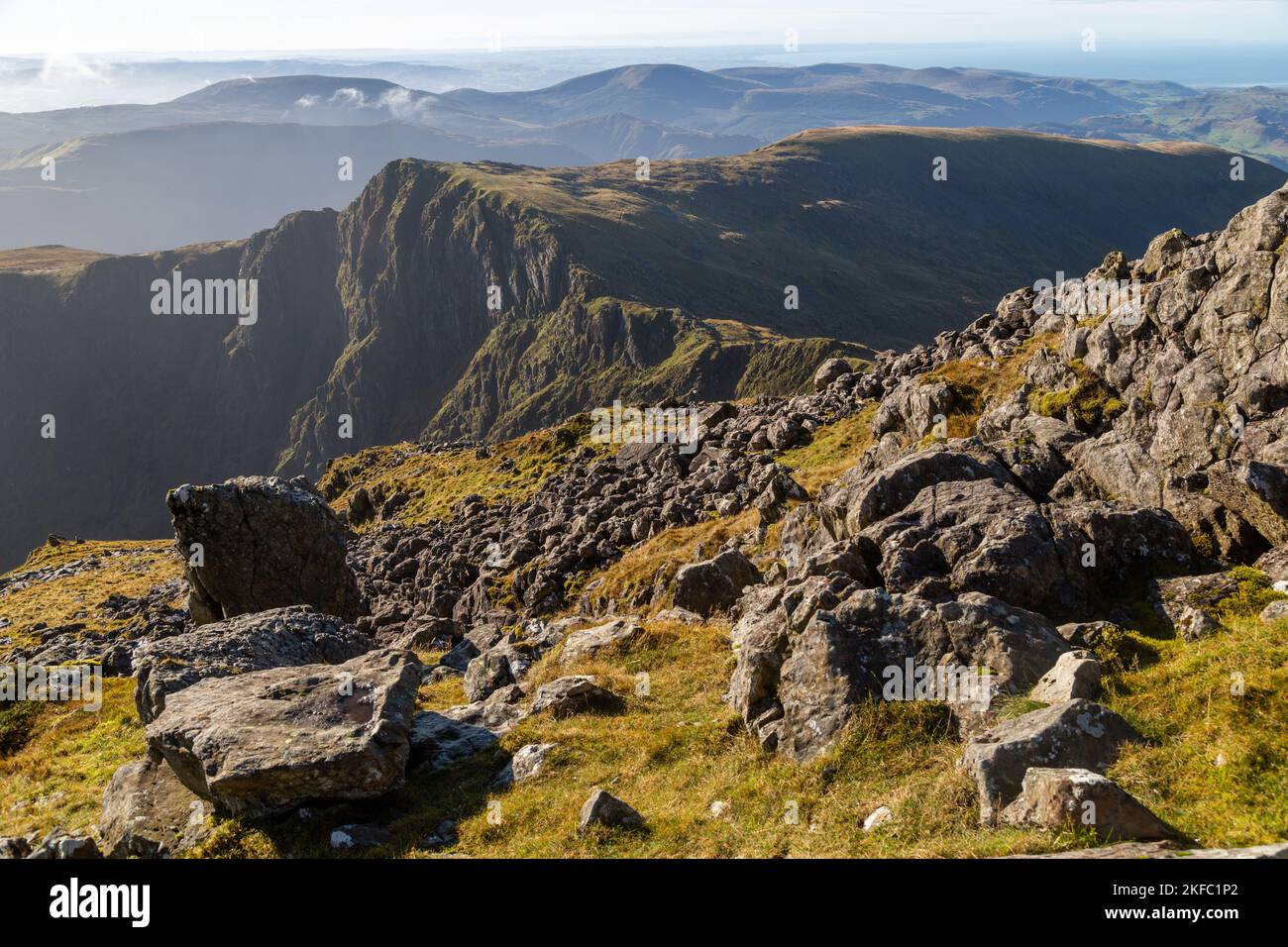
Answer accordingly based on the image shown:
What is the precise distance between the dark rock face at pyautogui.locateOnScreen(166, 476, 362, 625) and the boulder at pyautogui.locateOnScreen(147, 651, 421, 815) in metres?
18.5

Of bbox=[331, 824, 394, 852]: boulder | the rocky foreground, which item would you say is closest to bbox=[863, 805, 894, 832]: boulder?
the rocky foreground

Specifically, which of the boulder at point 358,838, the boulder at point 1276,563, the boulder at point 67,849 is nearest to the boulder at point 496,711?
the boulder at point 358,838

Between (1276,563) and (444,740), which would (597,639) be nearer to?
(444,740)

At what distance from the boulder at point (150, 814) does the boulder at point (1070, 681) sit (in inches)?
673

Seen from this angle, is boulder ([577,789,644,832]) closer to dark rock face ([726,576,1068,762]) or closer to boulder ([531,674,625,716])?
dark rock face ([726,576,1068,762])

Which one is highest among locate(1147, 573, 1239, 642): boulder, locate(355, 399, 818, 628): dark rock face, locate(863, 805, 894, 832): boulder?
locate(1147, 573, 1239, 642): boulder

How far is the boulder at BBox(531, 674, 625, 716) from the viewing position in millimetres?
21188

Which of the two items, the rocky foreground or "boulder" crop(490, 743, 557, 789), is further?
"boulder" crop(490, 743, 557, 789)

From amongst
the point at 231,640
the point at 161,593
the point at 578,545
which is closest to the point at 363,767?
the point at 231,640

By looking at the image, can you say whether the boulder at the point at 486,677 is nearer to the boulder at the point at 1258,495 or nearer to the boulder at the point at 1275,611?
the boulder at the point at 1275,611

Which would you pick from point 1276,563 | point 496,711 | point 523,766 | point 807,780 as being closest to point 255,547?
point 496,711

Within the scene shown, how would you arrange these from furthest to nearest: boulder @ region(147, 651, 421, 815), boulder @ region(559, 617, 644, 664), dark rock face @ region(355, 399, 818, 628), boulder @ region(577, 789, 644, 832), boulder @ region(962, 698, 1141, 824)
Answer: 1. dark rock face @ region(355, 399, 818, 628)
2. boulder @ region(559, 617, 644, 664)
3. boulder @ region(147, 651, 421, 815)
4. boulder @ region(577, 789, 644, 832)
5. boulder @ region(962, 698, 1141, 824)

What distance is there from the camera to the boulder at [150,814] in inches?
655
